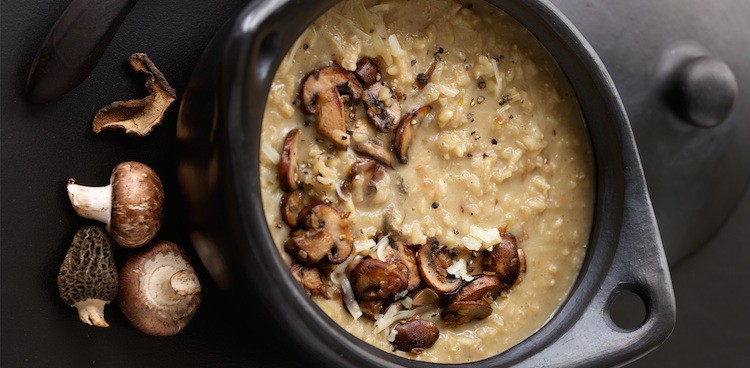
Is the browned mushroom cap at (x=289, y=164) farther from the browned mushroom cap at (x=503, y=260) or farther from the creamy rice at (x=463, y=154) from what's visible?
the browned mushroom cap at (x=503, y=260)

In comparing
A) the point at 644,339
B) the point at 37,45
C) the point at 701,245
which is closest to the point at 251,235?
the point at 37,45

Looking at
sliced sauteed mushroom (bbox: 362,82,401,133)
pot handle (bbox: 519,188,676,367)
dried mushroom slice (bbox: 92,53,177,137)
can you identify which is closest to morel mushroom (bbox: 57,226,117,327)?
dried mushroom slice (bbox: 92,53,177,137)

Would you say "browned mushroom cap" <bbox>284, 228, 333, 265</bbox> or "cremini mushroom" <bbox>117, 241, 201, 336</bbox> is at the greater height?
"browned mushroom cap" <bbox>284, 228, 333, 265</bbox>

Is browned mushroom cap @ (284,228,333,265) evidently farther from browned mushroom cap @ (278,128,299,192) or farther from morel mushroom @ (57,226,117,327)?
morel mushroom @ (57,226,117,327)

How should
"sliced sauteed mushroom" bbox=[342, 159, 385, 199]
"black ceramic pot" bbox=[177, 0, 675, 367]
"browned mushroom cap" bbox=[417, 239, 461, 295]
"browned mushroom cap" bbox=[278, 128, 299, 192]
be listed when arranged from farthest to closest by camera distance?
"browned mushroom cap" bbox=[417, 239, 461, 295]
"sliced sauteed mushroom" bbox=[342, 159, 385, 199]
"browned mushroom cap" bbox=[278, 128, 299, 192]
"black ceramic pot" bbox=[177, 0, 675, 367]

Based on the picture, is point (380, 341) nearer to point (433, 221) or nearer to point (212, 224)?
point (433, 221)

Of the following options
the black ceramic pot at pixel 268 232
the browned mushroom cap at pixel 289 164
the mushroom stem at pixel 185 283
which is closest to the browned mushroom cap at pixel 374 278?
the black ceramic pot at pixel 268 232
